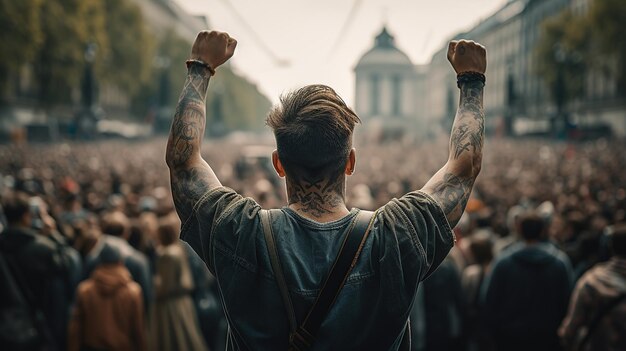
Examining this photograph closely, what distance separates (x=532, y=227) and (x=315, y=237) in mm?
3909

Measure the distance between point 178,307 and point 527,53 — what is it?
82732mm

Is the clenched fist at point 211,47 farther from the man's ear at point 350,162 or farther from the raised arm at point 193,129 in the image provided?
the man's ear at point 350,162

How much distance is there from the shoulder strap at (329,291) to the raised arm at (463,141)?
321mm

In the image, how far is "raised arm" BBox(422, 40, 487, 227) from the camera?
2584 mm

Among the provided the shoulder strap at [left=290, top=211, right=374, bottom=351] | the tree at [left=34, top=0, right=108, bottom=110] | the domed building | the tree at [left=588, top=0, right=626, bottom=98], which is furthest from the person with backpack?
the domed building

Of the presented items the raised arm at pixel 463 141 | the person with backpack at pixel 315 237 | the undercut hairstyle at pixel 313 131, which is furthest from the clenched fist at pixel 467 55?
the undercut hairstyle at pixel 313 131

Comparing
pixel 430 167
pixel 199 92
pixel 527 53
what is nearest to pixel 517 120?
pixel 527 53

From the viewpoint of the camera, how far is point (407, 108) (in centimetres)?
13662

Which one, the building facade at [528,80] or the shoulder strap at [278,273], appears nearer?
the shoulder strap at [278,273]

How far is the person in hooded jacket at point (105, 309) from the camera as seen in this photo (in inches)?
239

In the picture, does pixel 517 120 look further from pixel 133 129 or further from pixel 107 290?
pixel 107 290

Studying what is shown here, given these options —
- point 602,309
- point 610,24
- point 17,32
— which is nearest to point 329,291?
point 602,309

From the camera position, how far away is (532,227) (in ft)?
19.8

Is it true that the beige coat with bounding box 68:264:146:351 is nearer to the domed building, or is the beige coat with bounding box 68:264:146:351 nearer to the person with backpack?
the person with backpack
